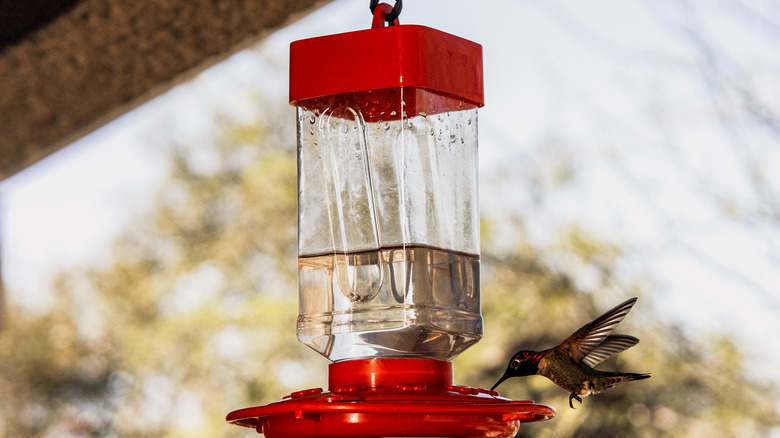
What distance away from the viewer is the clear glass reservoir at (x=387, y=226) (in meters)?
1.18

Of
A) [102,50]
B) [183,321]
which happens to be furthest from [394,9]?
[183,321]

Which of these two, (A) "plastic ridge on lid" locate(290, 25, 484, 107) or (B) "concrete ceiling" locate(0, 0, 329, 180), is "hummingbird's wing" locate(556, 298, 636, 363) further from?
(B) "concrete ceiling" locate(0, 0, 329, 180)

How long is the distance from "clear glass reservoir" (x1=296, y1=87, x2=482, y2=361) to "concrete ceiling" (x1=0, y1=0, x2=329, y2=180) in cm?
22

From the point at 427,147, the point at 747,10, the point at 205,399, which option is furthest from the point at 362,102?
the point at 205,399

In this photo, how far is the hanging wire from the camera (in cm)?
104

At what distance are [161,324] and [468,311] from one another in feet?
27.4

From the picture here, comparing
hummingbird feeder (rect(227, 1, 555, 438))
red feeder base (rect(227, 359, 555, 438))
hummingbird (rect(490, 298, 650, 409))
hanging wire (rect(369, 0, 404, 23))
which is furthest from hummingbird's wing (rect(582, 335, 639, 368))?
hanging wire (rect(369, 0, 404, 23))

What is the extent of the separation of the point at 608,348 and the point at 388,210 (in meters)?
0.50

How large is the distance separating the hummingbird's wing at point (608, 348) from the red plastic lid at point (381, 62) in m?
0.53

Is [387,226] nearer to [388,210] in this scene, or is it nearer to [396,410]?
[388,210]

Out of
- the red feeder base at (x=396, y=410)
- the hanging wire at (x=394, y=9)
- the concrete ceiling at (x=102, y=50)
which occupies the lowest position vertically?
the red feeder base at (x=396, y=410)

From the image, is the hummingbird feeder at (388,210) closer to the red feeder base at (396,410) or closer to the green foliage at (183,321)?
the red feeder base at (396,410)

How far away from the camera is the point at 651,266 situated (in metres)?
5.74

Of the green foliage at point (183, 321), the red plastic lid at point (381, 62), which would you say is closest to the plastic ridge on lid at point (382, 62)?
the red plastic lid at point (381, 62)
